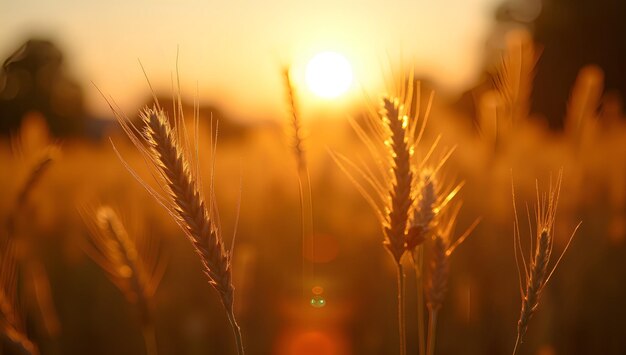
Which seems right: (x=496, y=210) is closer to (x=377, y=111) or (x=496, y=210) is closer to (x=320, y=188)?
(x=320, y=188)

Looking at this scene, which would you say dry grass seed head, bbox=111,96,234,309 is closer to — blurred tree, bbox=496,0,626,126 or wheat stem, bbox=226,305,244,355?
wheat stem, bbox=226,305,244,355

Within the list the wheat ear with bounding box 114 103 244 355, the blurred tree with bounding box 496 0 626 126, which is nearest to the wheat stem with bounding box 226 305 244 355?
the wheat ear with bounding box 114 103 244 355

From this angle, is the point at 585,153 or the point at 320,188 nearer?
the point at 585,153

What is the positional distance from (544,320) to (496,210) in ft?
3.52

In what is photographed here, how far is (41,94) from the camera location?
17.5 meters

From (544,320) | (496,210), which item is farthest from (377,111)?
(496,210)

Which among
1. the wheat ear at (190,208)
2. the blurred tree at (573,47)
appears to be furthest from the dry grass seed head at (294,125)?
the blurred tree at (573,47)

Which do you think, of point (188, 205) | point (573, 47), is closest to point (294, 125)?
point (188, 205)

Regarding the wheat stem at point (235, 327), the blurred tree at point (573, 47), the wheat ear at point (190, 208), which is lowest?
the wheat stem at point (235, 327)

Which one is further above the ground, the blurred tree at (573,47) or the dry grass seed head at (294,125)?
the blurred tree at (573,47)

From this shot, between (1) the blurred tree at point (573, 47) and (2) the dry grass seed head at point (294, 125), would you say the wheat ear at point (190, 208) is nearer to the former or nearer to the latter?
(2) the dry grass seed head at point (294, 125)

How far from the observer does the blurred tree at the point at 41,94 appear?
17.0 m

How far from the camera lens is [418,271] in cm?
126

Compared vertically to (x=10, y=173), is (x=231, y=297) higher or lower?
higher
